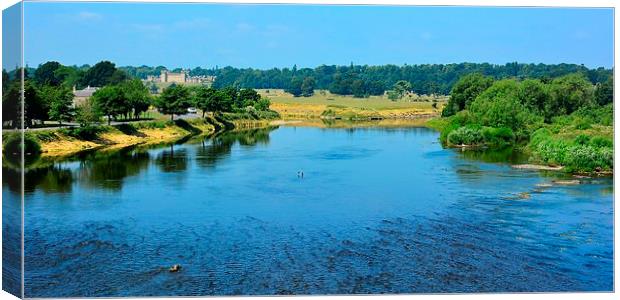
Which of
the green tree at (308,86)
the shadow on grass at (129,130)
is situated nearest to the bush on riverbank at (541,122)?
the green tree at (308,86)

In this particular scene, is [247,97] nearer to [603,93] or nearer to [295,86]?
[295,86]

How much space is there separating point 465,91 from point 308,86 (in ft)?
13.1

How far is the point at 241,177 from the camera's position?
17094 mm

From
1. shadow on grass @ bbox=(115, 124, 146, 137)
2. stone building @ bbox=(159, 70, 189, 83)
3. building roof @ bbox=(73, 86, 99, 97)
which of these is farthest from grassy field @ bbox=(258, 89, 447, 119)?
shadow on grass @ bbox=(115, 124, 146, 137)

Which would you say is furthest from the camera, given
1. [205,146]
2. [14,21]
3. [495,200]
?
[205,146]

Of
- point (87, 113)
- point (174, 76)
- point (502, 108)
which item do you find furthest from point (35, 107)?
point (502, 108)

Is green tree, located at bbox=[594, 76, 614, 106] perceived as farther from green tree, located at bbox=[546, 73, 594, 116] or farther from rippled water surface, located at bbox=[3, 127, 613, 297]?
rippled water surface, located at bbox=[3, 127, 613, 297]

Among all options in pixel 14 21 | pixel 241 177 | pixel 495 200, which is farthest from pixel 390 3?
pixel 241 177

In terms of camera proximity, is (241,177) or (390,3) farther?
(241,177)

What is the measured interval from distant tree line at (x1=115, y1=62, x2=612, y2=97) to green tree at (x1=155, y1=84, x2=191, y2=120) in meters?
2.60

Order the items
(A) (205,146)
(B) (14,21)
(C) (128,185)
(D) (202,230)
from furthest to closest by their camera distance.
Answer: (A) (205,146), (C) (128,185), (D) (202,230), (B) (14,21)

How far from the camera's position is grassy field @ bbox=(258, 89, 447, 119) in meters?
18.4

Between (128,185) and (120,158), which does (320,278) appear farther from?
(120,158)

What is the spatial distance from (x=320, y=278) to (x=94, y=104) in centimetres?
1262
